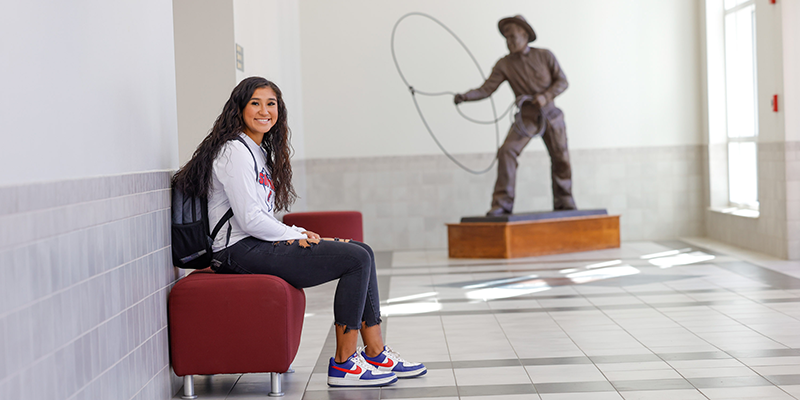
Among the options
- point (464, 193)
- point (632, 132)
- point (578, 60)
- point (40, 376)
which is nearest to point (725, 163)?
point (632, 132)

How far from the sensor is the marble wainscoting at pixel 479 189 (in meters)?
8.43

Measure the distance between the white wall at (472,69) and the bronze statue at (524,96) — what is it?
1110 mm

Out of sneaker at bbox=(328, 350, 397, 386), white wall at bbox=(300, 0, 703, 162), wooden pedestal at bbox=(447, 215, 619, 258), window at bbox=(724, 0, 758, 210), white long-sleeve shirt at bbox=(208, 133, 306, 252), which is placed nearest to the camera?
white long-sleeve shirt at bbox=(208, 133, 306, 252)

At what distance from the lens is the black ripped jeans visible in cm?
292

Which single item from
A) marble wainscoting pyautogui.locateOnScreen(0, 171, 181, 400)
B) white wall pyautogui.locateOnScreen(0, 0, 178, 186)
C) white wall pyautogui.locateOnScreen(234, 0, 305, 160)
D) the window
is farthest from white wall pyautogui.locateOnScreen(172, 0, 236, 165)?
the window

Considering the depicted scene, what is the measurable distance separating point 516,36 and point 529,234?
5.88 feet

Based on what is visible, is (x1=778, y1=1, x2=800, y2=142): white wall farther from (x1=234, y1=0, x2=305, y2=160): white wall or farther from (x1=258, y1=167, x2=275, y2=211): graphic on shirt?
(x1=258, y1=167, x2=275, y2=211): graphic on shirt

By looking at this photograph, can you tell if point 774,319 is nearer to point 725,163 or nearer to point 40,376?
point 40,376

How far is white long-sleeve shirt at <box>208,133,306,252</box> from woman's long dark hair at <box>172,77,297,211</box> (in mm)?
36

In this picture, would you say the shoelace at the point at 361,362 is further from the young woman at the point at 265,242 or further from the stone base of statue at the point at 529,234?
the stone base of statue at the point at 529,234

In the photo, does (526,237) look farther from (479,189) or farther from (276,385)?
(276,385)

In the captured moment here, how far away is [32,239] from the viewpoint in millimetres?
1793

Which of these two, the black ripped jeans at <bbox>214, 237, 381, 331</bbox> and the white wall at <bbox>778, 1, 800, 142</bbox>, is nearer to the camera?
the black ripped jeans at <bbox>214, 237, 381, 331</bbox>

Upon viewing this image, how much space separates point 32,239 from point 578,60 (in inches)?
289
